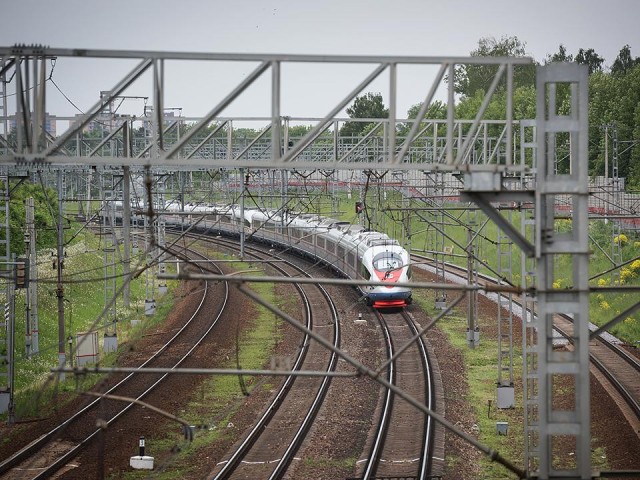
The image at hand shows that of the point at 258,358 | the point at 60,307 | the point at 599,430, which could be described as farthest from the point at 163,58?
the point at 258,358

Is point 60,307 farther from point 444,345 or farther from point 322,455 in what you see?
point 444,345

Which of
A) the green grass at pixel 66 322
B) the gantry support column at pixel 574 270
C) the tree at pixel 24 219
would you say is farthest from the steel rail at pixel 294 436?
the tree at pixel 24 219

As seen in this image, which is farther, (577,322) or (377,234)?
(377,234)

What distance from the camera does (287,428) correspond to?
1781 centimetres

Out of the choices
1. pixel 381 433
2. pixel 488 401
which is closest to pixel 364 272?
pixel 488 401

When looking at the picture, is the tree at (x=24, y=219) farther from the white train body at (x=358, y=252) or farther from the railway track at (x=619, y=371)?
the railway track at (x=619, y=371)

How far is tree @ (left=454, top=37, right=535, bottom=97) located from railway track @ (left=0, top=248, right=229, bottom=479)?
2191 inches

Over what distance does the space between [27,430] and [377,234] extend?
18.1m

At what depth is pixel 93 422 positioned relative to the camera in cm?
1780

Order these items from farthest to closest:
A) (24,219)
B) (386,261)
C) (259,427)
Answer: (24,219) → (386,261) → (259,427)

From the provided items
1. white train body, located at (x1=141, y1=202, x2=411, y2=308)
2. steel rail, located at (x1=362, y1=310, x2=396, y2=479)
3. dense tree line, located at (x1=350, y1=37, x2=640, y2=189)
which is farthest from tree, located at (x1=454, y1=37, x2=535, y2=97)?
steel rail, located at (x1=362, y1=310, x2=396, y2=479)

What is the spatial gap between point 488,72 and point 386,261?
2247 inches

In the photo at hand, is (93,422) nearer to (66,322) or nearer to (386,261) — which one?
(66,322)

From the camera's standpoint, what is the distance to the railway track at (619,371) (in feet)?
62.6
